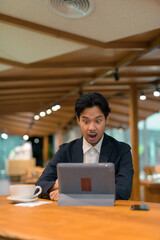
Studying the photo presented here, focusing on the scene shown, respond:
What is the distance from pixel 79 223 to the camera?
126 cm

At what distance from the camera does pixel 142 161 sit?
1391 cm

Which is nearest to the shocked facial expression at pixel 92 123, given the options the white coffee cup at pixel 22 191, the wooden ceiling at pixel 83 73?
the white coffee cup at pixel 22 191

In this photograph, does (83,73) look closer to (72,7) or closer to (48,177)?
(72,7)

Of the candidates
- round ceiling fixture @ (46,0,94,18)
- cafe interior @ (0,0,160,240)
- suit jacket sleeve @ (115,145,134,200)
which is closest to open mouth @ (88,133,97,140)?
suit jacket sleeve @ (115,145,134,200)

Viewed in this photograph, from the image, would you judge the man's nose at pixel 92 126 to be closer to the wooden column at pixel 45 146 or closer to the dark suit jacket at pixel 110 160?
the dark suit jacket at pixel 110 160

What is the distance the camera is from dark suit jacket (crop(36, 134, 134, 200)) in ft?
6.70

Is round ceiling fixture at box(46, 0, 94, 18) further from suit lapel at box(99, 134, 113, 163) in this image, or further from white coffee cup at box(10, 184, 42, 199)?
white coffee cup at box(10, 184, 42, 199)

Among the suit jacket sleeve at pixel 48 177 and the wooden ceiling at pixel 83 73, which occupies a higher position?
the wooden ceiling at pixel 83 73

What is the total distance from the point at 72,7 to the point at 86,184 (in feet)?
8.61

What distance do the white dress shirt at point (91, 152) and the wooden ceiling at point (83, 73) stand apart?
1400 mm

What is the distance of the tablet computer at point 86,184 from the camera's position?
5.54 ft

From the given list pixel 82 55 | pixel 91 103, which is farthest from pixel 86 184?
pixel 82 55

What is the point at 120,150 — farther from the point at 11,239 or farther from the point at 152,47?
the point at 152,47

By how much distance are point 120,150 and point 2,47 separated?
3602mm
